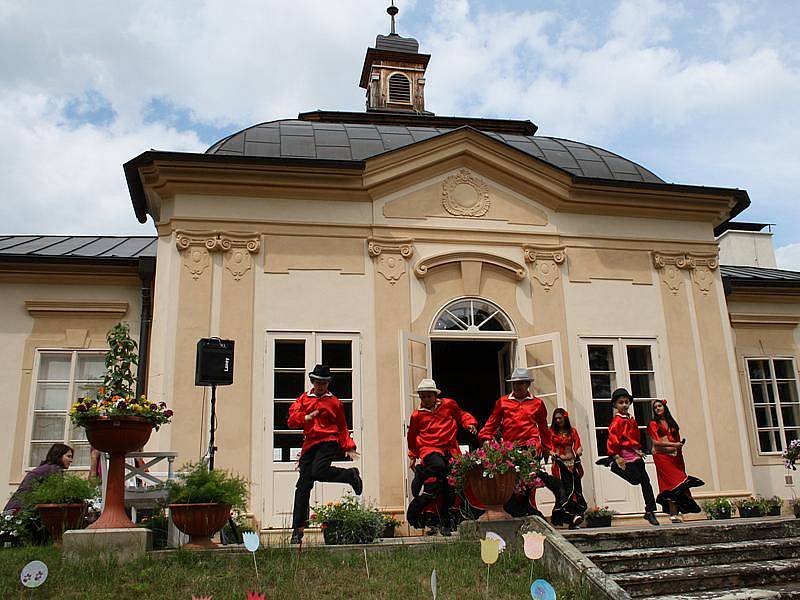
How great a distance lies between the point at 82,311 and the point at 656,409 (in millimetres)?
8069

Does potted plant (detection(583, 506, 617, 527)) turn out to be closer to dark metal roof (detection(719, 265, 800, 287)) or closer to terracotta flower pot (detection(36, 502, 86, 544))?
dark metal roof (detection(719, 265, 800, 287))

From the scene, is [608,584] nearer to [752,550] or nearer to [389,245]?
[752,550]

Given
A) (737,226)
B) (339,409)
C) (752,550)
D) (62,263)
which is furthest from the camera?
(737,226)

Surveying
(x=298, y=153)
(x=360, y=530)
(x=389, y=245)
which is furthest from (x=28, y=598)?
(x=298, y=153)

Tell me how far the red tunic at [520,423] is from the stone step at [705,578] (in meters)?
2.19

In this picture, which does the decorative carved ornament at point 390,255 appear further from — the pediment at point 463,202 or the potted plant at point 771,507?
the potted plant at point 771,507

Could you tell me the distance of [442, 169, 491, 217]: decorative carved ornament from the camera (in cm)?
1130

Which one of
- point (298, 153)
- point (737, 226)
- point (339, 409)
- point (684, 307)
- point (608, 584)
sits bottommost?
point (608, 584)

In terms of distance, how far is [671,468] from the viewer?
9227 millimetres

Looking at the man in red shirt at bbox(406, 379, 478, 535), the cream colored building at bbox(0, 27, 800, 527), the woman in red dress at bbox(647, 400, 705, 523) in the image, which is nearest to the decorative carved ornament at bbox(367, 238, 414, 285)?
the cream colored building at bbox(0, 27, 800, 527)

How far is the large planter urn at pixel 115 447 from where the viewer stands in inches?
258

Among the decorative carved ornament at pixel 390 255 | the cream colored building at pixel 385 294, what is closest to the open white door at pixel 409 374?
the cream colored building at pixel 385 294

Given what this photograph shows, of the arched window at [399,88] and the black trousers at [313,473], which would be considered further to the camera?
the arched window at [399,88]

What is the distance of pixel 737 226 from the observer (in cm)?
2156
